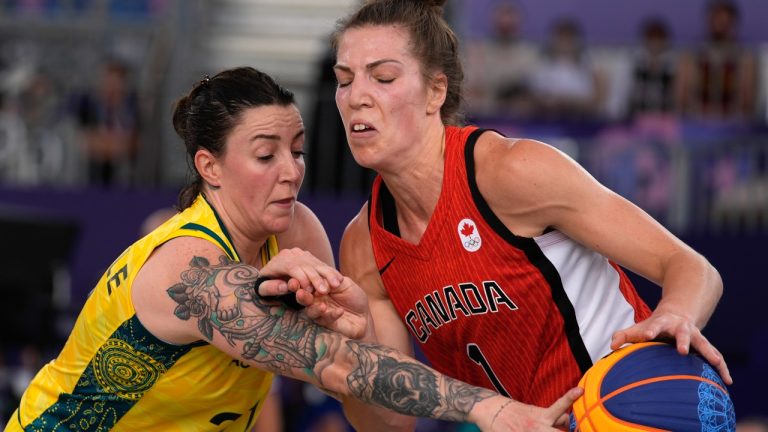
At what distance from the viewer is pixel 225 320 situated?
3.90 meters

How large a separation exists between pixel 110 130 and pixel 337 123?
73.8 inches

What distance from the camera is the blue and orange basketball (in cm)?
355

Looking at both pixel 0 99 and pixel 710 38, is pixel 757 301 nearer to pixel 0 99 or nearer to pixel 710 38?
pixel 710 38

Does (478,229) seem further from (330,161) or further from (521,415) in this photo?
(330,161)

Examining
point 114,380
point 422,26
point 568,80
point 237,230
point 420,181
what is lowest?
point 568,80

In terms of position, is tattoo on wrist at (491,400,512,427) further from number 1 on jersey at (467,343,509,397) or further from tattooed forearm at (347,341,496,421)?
number 1 on jersey at (467,343,509,397)

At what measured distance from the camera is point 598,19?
12.6 m

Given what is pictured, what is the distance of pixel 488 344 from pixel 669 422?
0.95m

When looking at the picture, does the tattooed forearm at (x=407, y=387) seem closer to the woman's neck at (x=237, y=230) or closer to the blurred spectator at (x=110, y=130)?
the woman's neck at (x=237, y=230)

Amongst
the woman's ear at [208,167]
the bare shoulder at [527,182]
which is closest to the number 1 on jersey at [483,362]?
the bare shoulder at [527,182]

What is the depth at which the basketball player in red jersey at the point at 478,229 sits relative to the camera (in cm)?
409

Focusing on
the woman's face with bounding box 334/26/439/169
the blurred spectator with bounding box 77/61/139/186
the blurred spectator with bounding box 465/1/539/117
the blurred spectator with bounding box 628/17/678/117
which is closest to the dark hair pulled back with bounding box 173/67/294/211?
the woman's face with bounding box 334/26/439/169

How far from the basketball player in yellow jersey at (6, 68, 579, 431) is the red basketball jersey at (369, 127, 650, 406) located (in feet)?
0.99

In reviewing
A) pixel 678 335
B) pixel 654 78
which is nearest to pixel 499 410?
pixel 678 335
